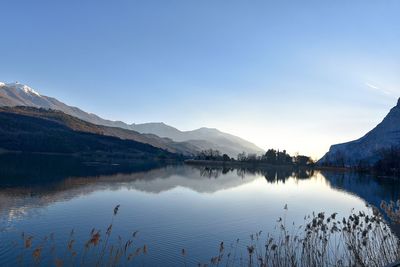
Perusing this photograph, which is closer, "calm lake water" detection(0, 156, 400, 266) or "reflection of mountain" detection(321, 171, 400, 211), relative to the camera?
"calm lake water" detection(0, 156, 400, 266)

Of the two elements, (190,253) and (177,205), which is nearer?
(190,253)

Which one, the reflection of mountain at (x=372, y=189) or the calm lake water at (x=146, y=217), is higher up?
the reflection of mountain at (x=372, y=189)

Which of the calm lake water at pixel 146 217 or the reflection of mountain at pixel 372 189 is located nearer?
the calm lake water at pixel 146 217

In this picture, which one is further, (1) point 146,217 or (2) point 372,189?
(2) point 372,189

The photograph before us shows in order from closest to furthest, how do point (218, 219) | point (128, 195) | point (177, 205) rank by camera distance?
point (218, 219), point (177, 205), point (128, 195)

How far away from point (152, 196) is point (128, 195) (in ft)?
11.2

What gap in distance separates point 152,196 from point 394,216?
43036 mm

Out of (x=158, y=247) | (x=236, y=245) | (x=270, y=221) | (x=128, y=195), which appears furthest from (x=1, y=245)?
(x=128, y=195)

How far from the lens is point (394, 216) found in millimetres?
14188

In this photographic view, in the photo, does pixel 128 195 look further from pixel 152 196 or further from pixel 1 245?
pixel 1 245

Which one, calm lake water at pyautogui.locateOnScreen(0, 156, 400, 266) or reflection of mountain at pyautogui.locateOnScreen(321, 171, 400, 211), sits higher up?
reflection of mountain at pyautogui.locateOnScreen(321, 171, 400, 211)

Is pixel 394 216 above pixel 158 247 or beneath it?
above

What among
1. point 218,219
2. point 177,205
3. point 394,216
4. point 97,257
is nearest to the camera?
point 394,216

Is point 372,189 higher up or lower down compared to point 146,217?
higher up
